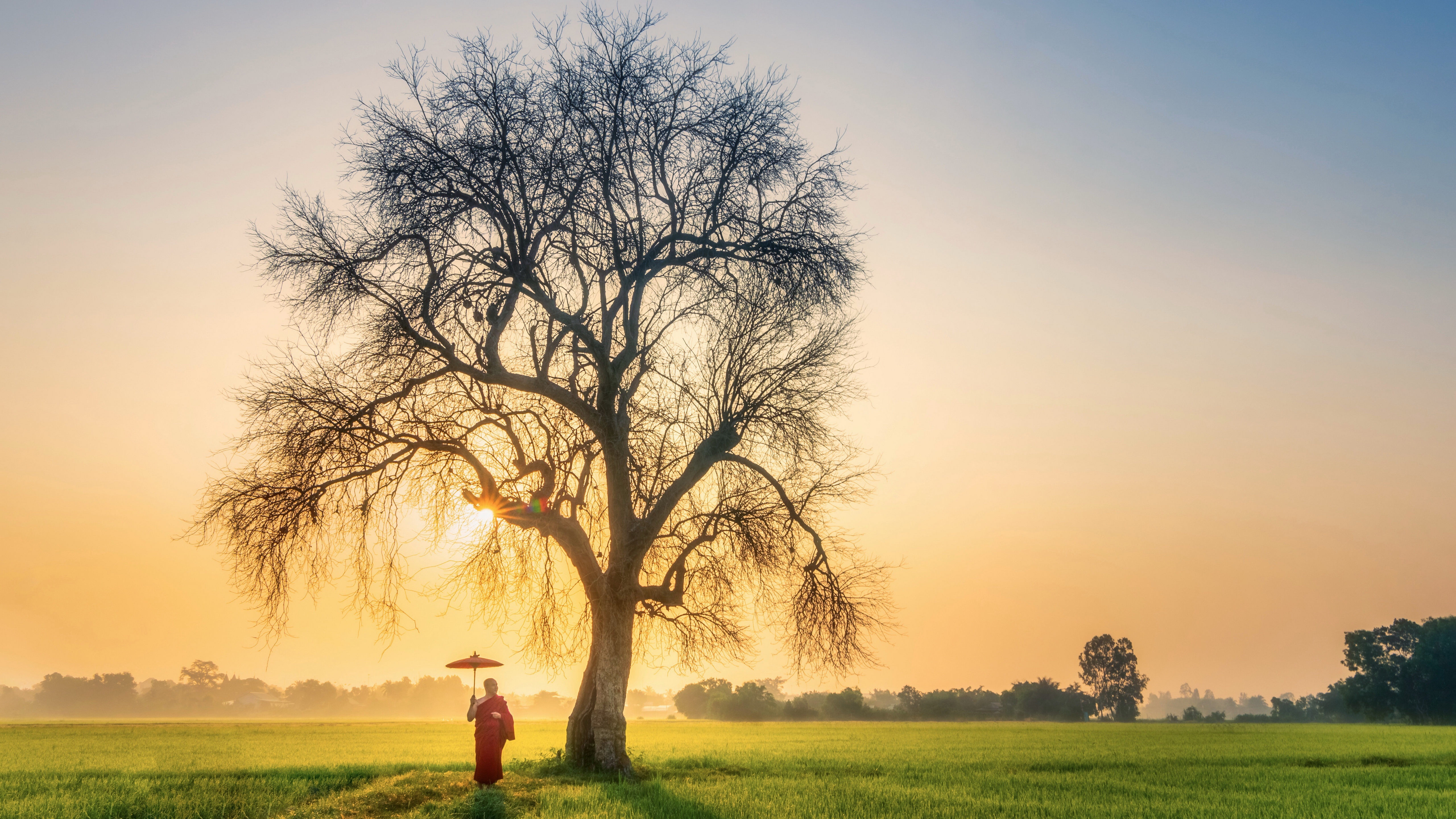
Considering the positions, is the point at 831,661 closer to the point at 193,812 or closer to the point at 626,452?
the point at 626,452

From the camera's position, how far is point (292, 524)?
14.4m

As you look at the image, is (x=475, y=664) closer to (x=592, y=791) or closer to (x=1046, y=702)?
(x=592, y=791)

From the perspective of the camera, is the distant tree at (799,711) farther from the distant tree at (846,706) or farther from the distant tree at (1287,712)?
the distant tree at (1287,712)

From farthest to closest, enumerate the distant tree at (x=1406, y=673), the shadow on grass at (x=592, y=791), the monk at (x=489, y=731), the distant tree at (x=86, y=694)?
the distant tree at (x=86, y=694)
the distant tree at (x=1406, y=673)
the monk at (x=489, y=731)
the shadow on grass at (x=592, y=791)

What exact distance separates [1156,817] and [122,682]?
20107cm

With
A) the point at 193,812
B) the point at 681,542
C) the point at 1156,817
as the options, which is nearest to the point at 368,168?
the point at 681,542

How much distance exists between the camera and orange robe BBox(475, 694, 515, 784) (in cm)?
1411

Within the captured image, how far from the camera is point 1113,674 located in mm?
117938

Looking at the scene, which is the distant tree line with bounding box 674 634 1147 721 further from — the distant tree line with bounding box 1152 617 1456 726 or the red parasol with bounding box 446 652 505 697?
the red parasol with bounding box 446 652 505 697

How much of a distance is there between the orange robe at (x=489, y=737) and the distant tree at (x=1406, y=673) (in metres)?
98.1

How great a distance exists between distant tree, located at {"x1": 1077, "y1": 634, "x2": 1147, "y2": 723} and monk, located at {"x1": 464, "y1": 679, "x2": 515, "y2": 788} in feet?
398

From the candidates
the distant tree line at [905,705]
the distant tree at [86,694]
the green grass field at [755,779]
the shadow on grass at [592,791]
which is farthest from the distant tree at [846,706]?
the distant tree at [86,694]

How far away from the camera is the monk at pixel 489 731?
14.1m

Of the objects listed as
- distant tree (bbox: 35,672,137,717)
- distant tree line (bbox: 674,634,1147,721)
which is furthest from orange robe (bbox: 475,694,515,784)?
distant tree (bbox: 35,672,137,717)
